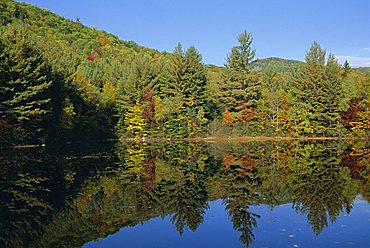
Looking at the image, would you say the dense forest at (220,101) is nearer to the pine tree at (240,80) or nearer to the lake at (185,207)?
the pine tree at (240,80)

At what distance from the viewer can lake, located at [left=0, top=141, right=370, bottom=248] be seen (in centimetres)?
852

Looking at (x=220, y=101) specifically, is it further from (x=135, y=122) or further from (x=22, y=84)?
(x=22, y=84)

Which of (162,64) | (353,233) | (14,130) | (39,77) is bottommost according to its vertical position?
(353,233)

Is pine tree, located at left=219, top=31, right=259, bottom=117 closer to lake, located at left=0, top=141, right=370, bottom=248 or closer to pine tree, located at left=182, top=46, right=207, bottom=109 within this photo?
pine tree, located at left=182, top=46, right=207, bottom=109

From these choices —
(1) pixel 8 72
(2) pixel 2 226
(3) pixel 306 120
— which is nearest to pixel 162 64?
(3) pixel 306 120

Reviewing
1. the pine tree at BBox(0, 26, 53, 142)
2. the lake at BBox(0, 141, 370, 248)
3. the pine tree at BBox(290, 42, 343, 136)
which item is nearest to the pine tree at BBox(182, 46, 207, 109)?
the pine tree at BBox(290, 42, 343, 136)

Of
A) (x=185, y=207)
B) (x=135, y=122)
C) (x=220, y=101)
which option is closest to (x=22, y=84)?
(x=135, y=122)

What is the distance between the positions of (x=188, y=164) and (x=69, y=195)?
10009mm

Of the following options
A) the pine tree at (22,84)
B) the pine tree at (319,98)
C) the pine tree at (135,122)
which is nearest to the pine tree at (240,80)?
the pine tree at (319,98)

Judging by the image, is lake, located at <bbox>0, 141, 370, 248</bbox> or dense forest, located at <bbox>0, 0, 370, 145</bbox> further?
dense forest, located at <bbox>0, 0, 370, 145</bbox>

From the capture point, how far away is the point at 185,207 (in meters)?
11.4

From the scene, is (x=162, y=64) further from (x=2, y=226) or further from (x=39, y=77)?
(x=2, y=226)

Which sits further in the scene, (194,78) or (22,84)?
(194,78)

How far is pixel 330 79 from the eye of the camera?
48938 mm
